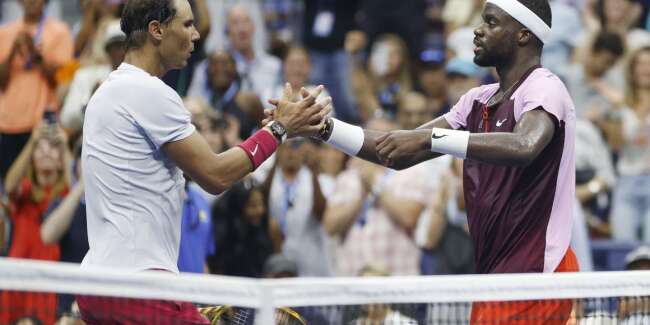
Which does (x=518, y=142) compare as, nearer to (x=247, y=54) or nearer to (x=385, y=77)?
(x=247, y=54)

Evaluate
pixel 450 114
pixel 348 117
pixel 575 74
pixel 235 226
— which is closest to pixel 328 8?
pixel 348 117

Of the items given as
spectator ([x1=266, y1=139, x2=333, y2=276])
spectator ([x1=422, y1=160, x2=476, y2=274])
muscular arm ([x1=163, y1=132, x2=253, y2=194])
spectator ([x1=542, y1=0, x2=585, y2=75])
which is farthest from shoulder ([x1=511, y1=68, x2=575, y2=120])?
spectator ([x1=542, y1=0, x2=585, y2=75])

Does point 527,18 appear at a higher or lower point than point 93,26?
lower

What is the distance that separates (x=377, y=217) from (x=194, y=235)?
8.56ft

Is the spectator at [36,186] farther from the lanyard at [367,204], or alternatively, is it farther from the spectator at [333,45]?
the spectator at [333,45]

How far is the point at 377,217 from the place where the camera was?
11.2 metres

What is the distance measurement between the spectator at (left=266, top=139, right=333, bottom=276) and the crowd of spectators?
0.04ft

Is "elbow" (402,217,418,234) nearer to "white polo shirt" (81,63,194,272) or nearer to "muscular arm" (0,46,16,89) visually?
"muscular arm" (0,46,16,89)

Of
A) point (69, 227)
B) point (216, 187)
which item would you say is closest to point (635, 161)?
point (69, 227)

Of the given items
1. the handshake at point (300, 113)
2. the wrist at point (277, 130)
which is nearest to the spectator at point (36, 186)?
the handshake at point (300, 113)

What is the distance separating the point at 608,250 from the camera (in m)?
11.0

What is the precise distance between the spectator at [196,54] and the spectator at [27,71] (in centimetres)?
113

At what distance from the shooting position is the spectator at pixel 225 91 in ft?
38.6

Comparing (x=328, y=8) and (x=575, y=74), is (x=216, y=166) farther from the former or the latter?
(x=328, y=8)
